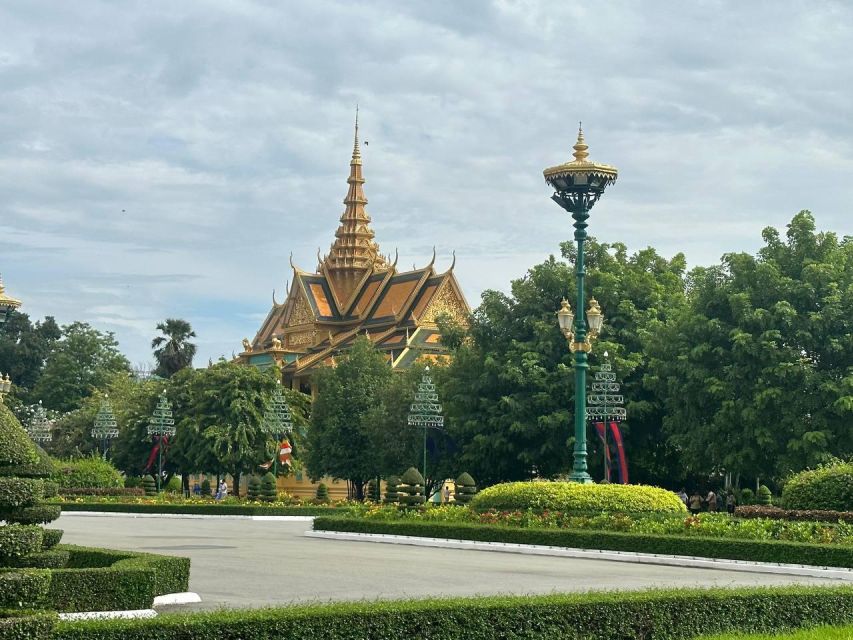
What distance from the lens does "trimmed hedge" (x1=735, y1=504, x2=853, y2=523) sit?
22.4 meters

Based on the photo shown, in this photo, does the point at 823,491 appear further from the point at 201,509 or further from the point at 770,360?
the point at 201,509

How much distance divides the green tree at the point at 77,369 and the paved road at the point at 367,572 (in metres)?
70.2

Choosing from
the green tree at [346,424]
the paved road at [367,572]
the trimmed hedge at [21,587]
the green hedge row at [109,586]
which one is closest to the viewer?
the trimmed hedge at [21,587]

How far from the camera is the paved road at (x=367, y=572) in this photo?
15531mm

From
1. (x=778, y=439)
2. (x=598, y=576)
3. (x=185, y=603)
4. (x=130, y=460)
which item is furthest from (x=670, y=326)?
(x=130, y=460)

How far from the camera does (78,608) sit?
477 inches

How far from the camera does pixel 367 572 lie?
18.6m

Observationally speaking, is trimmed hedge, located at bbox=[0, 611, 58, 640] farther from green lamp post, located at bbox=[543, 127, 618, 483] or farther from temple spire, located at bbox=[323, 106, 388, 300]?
temple spire, located at bbox=[323, 106, 388, 300]

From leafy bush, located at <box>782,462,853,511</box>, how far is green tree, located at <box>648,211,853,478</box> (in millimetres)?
9949

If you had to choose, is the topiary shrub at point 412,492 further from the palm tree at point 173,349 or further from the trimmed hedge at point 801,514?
the palm tree at point 173,349

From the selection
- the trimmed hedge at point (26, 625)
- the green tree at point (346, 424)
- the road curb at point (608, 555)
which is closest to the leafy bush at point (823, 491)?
the road curb at point (608, 555)

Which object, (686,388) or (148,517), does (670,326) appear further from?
(148,517)

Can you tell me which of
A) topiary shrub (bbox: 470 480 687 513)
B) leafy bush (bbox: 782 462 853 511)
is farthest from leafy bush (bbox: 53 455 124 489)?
leafy bush (bbox: 782 462 853 511)

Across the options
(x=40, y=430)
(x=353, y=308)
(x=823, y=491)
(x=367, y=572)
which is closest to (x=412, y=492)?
(x=823, y=491)
